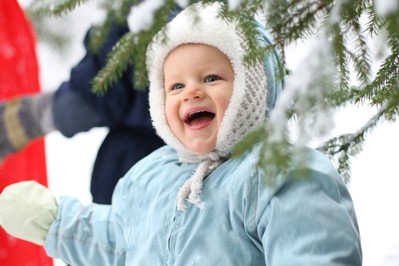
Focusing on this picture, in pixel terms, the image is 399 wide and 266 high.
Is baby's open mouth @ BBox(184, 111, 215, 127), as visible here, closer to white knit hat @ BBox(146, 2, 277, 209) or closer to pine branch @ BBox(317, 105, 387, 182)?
white knit hat @ BBox(146, 2, 277, 209)

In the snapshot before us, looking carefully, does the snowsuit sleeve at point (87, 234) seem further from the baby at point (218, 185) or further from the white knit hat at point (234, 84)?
the white knit hat at point (234, 84)

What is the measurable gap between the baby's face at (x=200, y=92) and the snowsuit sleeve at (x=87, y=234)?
0.26 meters

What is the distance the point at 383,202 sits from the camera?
2.01 m

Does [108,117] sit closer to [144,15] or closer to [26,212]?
[26,212]

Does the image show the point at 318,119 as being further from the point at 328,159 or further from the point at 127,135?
the point at 127,135

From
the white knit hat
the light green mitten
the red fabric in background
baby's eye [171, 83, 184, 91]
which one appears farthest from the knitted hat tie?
the red fabric in background

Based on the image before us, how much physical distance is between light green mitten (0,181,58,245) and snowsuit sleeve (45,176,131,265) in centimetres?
2

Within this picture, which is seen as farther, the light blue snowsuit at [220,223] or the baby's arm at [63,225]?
the baby's arm at [63,225]

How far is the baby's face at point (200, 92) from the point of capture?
1099 mm

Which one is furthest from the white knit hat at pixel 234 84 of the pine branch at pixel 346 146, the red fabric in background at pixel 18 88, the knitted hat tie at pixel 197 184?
the red fabric in background at pixel 18 88

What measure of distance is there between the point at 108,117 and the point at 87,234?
0.30 m

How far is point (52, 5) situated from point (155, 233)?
42 centimetres

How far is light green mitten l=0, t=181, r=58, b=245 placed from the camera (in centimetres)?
132

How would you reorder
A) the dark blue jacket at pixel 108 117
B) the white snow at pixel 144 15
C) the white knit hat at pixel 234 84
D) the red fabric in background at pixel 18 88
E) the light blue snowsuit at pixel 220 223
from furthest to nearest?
the red fabric in background at pixel 18 88 < the dark blue jacket at pixel 108 117 < the white knit hat at pixel 234 84 < the light blue snowsuit at pixel 220 223 < the white snow at pixel 144 15
